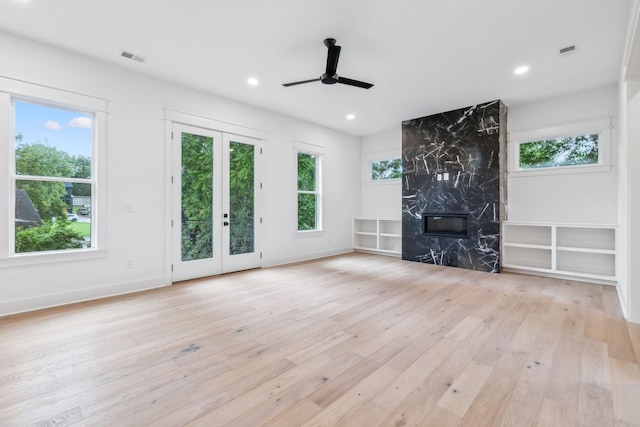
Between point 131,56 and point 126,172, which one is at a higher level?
point 131,56

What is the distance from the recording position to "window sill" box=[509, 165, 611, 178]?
15.0ft

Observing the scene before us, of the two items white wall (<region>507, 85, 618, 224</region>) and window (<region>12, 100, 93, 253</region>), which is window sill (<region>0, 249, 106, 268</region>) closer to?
window (<region>12, 100, 93, 253</region>)

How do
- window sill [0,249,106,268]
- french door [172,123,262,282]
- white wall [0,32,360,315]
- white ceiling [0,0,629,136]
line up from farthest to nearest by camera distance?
french door [172,123,262,282] < white wall [0,32,360,315] < window sill [0,249,106,268] < white ceiling [0,0,629,136]

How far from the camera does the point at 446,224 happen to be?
5.83 meters

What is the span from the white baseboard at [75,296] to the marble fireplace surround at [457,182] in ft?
15.4

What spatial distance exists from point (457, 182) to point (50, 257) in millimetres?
6138

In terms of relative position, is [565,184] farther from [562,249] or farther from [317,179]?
[317,179]

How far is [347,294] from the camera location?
12.7 feet

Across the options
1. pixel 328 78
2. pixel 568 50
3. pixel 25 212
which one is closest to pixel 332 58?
pixel 328 78

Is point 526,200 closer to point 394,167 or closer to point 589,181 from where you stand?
point 589,181

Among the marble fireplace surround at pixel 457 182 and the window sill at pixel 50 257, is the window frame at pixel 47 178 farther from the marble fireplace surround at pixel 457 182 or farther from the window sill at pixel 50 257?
the marble fireplace surround at pixel 457 182

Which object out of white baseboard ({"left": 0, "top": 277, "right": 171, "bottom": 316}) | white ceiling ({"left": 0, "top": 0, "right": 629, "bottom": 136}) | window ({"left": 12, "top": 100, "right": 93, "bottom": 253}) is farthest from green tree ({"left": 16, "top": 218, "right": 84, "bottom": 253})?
white ceiling ({"left": 0, "top": 0, "right": 629, "bottom": 136})

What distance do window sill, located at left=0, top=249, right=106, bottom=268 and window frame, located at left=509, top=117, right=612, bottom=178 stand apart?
661cm

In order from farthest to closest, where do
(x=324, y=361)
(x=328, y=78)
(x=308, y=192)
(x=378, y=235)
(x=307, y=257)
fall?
(x=378, y=235) → (x=308, y=192) → (x=307, y=257) → (x=328, y=78) → (x=324, y=361)
